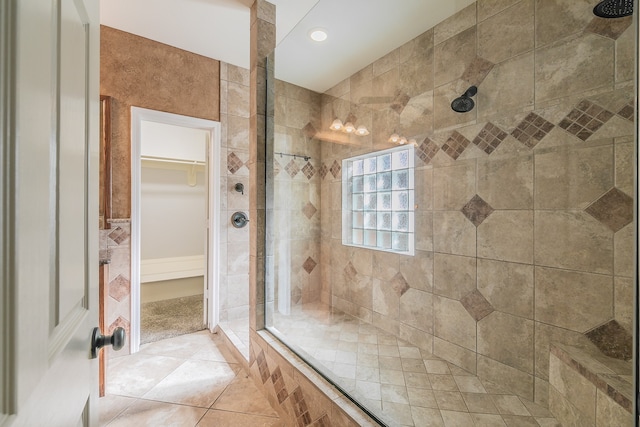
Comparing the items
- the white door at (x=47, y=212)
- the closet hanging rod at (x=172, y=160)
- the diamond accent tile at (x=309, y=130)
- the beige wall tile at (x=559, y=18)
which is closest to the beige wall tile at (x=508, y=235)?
the beige wall tile at (x=559, y=18)

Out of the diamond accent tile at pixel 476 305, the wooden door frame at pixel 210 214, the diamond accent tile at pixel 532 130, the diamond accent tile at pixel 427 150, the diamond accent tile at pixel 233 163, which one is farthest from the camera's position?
the diamond accent tile at pixel 233 163

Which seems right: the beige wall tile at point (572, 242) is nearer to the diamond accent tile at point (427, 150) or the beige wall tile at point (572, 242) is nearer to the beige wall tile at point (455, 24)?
the diamond accent tile at point (427, 150)

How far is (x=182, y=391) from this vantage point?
1.66 metres

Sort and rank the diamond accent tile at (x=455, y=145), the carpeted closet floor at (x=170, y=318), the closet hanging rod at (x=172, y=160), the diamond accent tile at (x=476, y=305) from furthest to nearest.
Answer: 1. the closet hanging rod at (x=172, y=160)
2. the carpeted closet floor at (x=170, y=318)
3. the diamond accent tile at (x=455, y=145)
4. the diamond accent tile at (x=476, y=305)

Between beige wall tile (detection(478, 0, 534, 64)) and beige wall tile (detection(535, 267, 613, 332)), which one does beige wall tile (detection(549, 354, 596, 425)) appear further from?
beige wall tile (detection(478, 0, 534, 64))

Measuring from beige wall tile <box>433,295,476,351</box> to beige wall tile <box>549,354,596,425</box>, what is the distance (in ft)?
1.31

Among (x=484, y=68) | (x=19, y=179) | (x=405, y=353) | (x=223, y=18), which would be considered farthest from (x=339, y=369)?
(x=223, y=18)

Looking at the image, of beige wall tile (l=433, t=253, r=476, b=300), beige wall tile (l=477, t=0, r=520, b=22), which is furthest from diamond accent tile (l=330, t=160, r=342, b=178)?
beige wall tile (l=477, t=0, r=520, b=22)

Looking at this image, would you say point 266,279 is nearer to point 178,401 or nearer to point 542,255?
point 178,401

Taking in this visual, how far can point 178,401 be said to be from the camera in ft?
5.15

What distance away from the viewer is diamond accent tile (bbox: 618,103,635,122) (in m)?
1.12

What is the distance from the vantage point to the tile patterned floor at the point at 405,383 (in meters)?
1.31

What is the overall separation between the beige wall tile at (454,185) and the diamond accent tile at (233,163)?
1769mm

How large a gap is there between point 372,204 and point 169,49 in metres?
2.22
